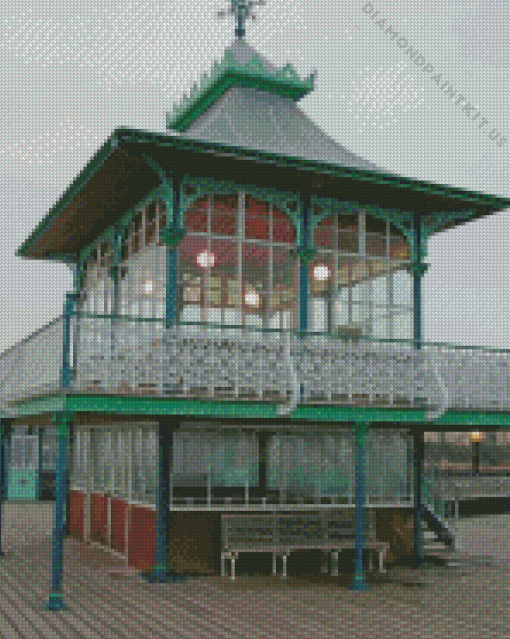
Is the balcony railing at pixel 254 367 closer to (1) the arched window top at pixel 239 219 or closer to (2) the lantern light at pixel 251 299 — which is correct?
(2) the lantern light at pixel 251 299

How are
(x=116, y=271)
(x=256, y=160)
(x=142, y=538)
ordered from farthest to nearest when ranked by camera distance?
(x=116, y=271), (x=142, y=538), (x=256, y=160)

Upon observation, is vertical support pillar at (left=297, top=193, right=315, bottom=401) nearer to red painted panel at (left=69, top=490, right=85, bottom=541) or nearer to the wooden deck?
the wooden deck

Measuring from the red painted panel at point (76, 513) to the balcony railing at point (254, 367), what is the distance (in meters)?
4.03

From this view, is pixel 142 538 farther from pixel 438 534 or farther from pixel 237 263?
pixel 438 534

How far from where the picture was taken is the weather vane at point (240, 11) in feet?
60.6

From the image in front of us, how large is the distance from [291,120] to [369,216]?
9.72 ft

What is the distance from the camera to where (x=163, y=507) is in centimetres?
1309

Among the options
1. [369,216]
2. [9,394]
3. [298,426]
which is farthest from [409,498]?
[9,394]

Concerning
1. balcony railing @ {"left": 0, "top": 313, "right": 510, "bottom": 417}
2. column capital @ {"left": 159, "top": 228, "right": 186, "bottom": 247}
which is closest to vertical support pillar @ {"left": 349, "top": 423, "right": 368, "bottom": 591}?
balcony railing @ {"left": 0, "top": 313, "right": 510, "bottom": 417}

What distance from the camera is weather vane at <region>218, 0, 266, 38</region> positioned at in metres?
18.5

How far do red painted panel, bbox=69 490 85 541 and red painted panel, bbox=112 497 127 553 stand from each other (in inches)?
92.4

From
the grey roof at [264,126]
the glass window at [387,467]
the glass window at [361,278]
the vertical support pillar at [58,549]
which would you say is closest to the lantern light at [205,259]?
the glass window at [361,278]

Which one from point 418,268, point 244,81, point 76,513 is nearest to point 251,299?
point 418,268

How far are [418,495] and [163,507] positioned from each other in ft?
15.1
